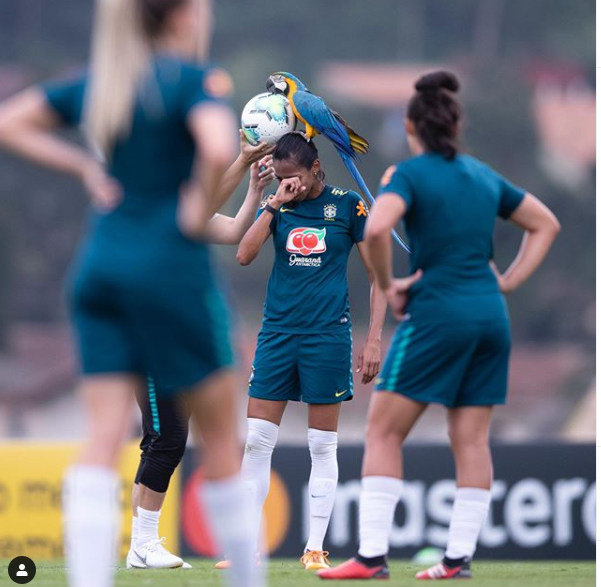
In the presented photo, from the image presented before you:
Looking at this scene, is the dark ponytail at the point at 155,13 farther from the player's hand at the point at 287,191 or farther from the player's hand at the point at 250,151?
the player's hand at the point at 287,191

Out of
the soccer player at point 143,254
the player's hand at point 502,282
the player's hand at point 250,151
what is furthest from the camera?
the player's hand at point 250,151

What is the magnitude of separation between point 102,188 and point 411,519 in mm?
7505

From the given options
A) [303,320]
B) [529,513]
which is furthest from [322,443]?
[529,513]

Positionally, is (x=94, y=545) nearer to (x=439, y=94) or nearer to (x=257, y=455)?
(x=439, y=94)

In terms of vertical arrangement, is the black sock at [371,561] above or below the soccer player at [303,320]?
below

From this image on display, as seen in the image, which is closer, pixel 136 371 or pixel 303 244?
pixel 136 371

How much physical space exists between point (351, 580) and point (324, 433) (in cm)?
152

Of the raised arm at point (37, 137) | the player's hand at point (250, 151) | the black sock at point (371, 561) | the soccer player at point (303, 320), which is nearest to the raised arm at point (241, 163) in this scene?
the player's hand at point (250, 151)

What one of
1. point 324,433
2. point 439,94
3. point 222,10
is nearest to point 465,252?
point 439,94

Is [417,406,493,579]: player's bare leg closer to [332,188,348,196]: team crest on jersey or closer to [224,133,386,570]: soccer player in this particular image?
[224,133,386,570]: soccer player

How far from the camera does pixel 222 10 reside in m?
52.4

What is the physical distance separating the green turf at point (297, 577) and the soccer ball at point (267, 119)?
216cm

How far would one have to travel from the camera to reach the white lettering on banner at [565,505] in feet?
36.8

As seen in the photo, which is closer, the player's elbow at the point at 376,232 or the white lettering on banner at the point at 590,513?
the player's elbow at the point at 376,232
